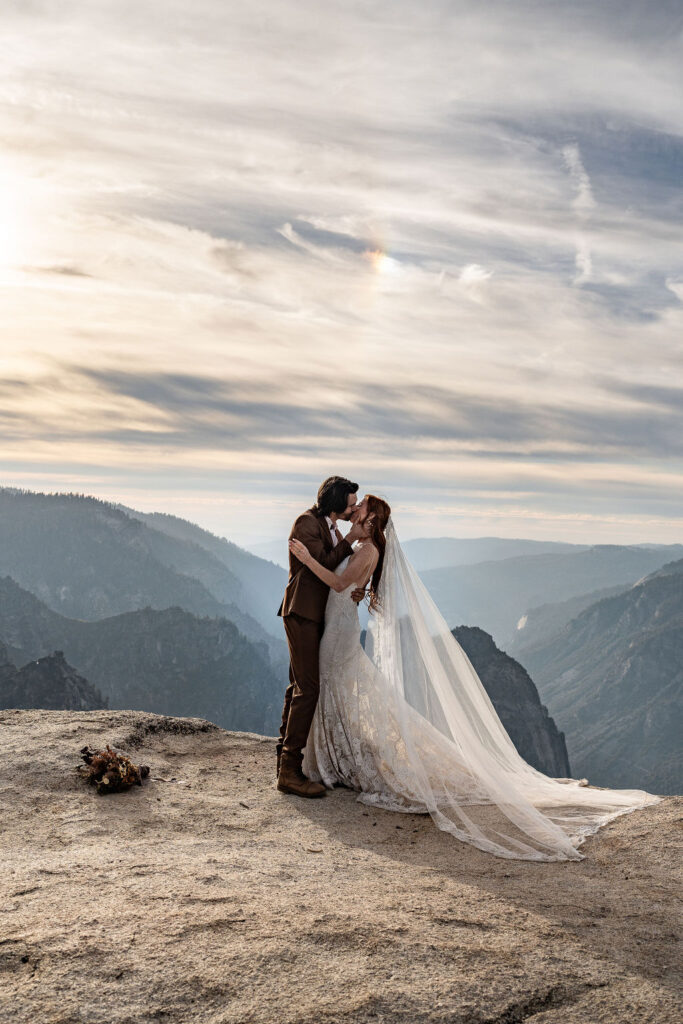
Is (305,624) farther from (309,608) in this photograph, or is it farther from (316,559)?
(316,559)

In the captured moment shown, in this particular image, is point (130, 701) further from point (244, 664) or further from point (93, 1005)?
point (93, 1005)

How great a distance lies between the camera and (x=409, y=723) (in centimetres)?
665

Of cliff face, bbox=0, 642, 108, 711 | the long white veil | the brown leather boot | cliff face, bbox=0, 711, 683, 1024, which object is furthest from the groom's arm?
cliff face, bbox=0, 642, 108, 711

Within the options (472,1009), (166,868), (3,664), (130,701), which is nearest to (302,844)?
(166,868)

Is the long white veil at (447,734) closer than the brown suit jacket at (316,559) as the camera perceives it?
Yes

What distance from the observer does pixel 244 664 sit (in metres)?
163

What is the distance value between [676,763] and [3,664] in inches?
5945

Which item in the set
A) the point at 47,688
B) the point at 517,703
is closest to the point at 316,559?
the point at 47,688

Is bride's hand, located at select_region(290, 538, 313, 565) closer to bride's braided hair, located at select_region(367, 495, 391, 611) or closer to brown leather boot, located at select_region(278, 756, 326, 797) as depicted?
bride's braided hair, located at select_region(367, 495, 391, 611)

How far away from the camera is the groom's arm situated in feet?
21.9

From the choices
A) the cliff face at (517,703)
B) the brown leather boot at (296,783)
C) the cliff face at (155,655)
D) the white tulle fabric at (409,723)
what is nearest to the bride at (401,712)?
the white tulle fabric at (409,723)

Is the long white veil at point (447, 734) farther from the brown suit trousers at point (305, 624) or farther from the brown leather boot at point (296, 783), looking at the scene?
the brown leather boot at point (296, 783)

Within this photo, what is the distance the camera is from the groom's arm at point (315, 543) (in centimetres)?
667

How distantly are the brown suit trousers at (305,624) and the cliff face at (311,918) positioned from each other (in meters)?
0.77
